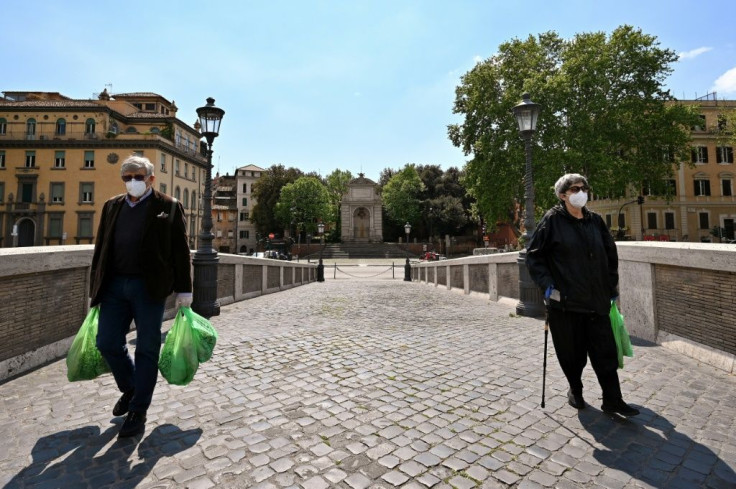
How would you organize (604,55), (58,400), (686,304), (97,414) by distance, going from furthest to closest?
(604,55), (686,304), (58,400), (97,414)

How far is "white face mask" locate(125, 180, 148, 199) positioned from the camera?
8.95 feet

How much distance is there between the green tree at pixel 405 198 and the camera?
55281 mm

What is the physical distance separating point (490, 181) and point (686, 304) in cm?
2148

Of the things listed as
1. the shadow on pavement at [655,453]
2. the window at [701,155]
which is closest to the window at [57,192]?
the shadow on pavement at [655,453]

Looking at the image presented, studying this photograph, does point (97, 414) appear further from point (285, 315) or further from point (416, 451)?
point (285, 315)

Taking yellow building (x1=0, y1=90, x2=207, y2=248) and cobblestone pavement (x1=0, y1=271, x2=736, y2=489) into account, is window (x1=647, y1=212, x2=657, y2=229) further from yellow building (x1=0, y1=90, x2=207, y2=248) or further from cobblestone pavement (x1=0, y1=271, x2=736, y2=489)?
yellow building (x1=0, y1=90, x2=207, y2=248)

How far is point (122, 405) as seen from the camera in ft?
9.40

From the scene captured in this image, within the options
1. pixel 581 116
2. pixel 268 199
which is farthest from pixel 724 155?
pixel 268 199

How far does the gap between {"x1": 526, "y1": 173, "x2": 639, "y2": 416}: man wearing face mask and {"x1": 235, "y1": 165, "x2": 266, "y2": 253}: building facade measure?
6538 centimetres

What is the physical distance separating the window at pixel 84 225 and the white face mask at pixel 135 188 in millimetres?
44742

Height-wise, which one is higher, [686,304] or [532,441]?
[686,304]

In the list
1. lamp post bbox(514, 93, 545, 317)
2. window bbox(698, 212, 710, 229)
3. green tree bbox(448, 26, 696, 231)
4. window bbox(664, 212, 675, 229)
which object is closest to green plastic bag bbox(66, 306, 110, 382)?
lamp post bbox(514, 93, 545, 317)

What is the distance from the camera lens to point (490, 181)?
81.1ft

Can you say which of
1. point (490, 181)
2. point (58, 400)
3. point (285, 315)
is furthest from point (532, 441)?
point (490, 181)
